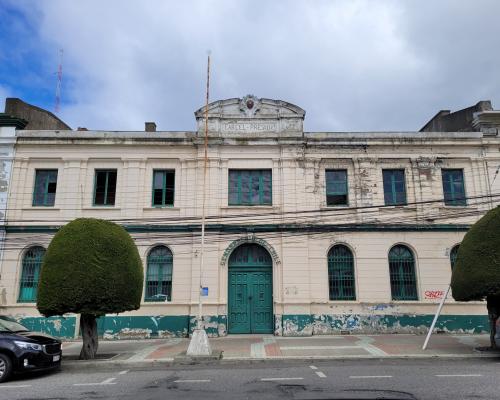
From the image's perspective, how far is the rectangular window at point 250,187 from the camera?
60.4 ft

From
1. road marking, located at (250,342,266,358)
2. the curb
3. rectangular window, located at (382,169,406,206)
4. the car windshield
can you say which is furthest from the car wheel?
rectangular window, located at (382,169,406,206)

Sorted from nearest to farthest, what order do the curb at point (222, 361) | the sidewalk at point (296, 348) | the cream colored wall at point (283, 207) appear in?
1. the curb at point (222, 361)
2. the sidewalk at point (296, 348)
3. the cream colored wall at point (283, 207)

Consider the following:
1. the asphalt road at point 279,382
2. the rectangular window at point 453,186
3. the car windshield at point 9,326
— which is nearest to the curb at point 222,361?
the asphalt road at point 279,382

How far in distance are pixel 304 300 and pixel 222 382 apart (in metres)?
8.39

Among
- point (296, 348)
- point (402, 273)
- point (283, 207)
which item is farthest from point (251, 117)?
point (296, 348)

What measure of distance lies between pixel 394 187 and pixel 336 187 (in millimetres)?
2542

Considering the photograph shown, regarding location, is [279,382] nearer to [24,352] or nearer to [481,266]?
[24,352]

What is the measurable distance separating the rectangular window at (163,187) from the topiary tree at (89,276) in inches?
224

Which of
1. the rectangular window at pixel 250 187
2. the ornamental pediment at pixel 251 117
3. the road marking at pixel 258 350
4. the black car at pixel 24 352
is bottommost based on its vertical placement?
the road marking at pixel 258 350

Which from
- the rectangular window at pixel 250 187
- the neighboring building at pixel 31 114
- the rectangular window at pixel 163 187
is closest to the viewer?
the rectangular window at pixel 250 187

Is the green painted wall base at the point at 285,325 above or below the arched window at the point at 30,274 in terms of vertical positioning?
below

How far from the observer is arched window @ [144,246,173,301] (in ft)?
57.2

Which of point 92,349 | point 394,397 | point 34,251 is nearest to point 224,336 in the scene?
point 92,349

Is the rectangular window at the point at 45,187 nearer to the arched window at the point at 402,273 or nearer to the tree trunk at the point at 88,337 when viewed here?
the tree trunk at the point at 88,337
